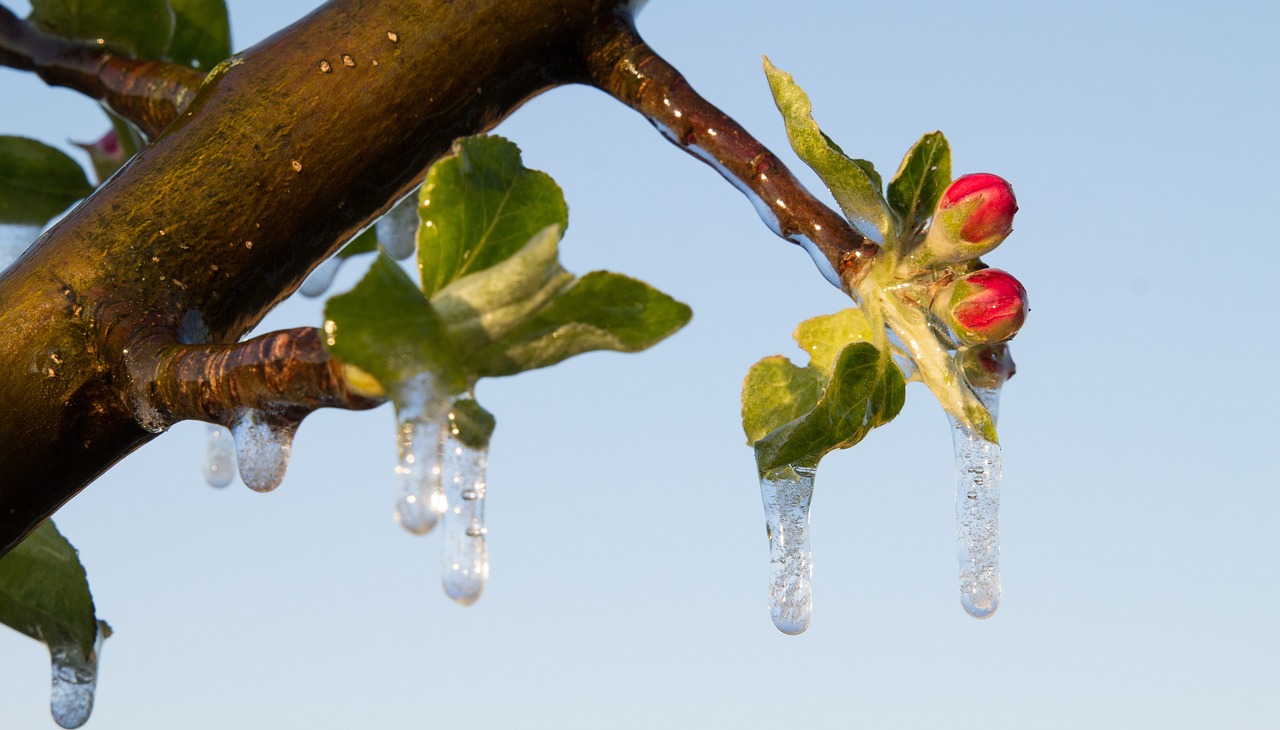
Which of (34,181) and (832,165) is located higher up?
(34,181)

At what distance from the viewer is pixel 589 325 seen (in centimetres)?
80

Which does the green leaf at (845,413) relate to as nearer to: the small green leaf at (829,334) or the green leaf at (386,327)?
the small green leaf at (829,334)

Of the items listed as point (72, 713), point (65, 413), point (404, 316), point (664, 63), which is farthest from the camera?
point (72, 713)

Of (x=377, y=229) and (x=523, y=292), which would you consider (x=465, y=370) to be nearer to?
(x=523, y=292)

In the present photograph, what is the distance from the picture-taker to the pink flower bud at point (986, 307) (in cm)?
101

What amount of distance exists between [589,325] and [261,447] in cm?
31

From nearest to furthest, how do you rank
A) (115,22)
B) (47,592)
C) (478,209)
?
(478,209), (47,592), (115,22)

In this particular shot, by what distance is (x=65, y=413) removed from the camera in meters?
0.96

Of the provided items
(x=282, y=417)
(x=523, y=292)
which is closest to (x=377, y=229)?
(x=282, y=417)

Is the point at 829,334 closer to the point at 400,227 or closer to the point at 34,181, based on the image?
the point at 400,227

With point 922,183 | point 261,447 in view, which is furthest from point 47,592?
point 922,183

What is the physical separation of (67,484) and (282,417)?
0.89 feet

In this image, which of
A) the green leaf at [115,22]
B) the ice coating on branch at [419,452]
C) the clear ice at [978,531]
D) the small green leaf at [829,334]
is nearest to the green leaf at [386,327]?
the ice coating on branch at [419,452]

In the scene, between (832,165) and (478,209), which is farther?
(832,165)
